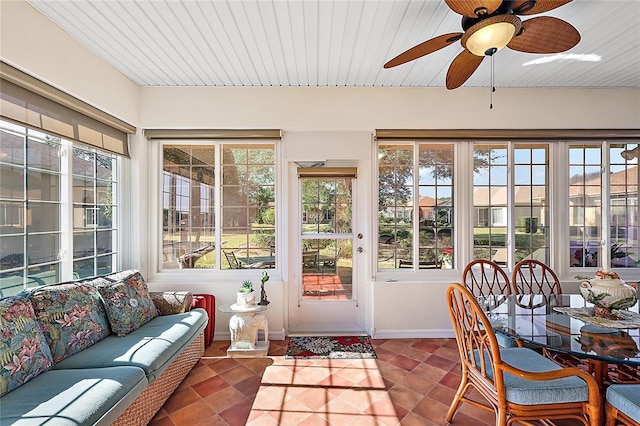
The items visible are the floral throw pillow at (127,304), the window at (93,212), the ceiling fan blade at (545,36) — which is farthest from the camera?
the window at (93,212)

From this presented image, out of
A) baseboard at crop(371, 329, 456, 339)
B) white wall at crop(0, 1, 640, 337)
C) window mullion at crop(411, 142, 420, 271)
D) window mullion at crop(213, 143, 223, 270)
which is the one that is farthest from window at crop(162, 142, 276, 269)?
window mullion at crop(411, 142, 420, 271)

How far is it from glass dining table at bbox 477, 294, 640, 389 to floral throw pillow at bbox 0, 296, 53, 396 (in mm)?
2591

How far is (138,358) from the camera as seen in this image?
1854 mm

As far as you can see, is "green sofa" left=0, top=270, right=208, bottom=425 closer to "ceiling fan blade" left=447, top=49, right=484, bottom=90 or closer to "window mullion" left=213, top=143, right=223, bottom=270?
"window mullion" left=213, top=143, right=223, bottom=270

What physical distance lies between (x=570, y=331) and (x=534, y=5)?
1756 mm

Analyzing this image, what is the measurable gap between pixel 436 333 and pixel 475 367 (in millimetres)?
1624

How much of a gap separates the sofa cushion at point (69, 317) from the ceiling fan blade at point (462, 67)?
3.03m

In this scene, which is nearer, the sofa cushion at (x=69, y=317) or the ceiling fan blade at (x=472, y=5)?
the ceiling fan blade at (x=472, y=5)

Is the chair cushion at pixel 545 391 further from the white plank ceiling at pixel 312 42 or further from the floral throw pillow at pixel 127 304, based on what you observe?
the floral throw pillow at pixel 127 304

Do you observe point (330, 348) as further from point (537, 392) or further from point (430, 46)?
point (430, 46)

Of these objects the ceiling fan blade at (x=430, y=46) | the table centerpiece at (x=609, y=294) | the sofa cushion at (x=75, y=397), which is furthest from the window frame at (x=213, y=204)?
the table centerpiece at (x=609, y=294)

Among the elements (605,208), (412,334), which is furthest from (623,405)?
(605,208)

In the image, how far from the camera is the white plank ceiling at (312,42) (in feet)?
6.38

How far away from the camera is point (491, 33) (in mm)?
1561
